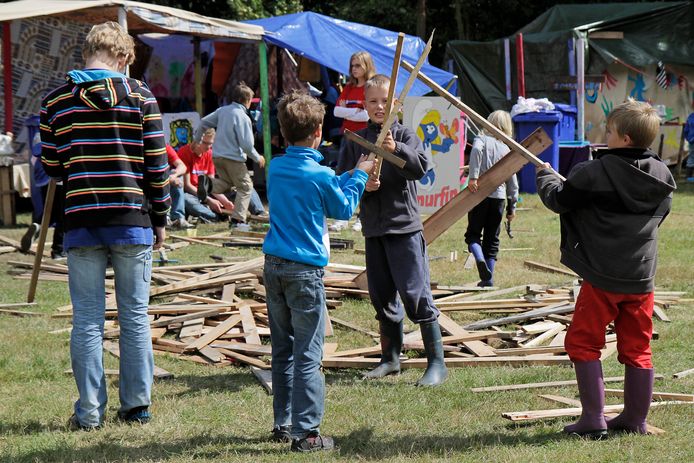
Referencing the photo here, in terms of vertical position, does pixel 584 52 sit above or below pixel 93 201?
above

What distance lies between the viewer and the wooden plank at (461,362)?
252 inches

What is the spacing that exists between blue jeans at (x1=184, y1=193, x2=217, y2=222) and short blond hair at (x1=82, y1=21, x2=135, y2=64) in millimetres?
9128

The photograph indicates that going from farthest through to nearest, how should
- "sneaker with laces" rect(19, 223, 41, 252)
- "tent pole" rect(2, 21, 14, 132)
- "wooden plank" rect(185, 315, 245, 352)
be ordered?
"tent pole" rect(2, 21, 14, 132) < "sneaker with laces" rect(19, 223, 41, 252) < "wooden plank" rect(185, 315, 245, 352)

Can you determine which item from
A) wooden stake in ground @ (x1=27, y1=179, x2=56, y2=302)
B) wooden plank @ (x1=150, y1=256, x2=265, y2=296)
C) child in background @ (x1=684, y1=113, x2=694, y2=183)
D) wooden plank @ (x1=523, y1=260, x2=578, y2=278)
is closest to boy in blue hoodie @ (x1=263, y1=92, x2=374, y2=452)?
wooden stake in ground @ (x1=27, y1=179, x2=56, y2=302)

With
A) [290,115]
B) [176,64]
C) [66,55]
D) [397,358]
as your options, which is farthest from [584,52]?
[290,115]

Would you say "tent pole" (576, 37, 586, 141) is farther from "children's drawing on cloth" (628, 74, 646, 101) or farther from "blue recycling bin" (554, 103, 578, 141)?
"children's drawing on cloth" (628, 74, 646, 101)

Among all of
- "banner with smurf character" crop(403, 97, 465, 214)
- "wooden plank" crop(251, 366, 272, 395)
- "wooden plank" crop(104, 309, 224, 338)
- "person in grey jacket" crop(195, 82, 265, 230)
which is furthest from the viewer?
"banner with smurf character" crop(403, 97, 465, 214)

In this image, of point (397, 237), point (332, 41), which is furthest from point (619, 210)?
point (332, 41)

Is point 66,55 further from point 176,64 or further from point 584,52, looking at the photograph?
point 584,52

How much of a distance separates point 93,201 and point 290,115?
1155mm

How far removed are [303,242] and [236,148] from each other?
895cm

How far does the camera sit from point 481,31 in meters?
30.0

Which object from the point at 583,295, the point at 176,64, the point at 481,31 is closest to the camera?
the point at 583,295

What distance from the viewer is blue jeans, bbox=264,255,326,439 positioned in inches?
184
